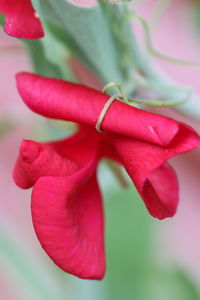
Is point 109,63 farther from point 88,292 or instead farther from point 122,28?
point 88,292

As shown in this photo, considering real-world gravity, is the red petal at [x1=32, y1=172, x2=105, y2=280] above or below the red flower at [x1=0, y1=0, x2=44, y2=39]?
below

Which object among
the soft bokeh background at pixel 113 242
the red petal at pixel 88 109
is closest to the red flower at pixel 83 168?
the red petal at pixel 88 109

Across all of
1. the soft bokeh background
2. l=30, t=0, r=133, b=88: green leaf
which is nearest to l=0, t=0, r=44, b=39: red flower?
l=30, t=0, r=133, b=88: green leaf

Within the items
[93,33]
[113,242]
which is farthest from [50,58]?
[113,242]

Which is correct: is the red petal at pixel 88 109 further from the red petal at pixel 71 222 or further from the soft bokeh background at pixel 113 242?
the soft bokeh background at pixel 113 242

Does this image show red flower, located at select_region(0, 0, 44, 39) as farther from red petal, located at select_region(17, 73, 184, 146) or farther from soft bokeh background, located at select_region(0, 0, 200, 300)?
soft bokeh background, located at select_region(0, 0, 200, 300)

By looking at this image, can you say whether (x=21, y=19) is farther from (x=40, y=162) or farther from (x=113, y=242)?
(x=113, y=242)
